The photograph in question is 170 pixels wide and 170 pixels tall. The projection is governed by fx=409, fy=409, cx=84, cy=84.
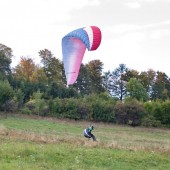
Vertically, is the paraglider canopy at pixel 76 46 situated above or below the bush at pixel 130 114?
above

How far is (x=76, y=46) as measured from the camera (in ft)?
83.8

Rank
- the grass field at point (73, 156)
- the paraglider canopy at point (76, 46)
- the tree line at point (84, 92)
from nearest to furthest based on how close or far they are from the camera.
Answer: the grass field at point (73, 156)
the paraglider canopy at point (76, 46)
the tree line at point (84, 92)

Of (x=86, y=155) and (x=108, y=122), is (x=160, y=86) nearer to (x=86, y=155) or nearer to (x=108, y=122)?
(x=108, y=122)

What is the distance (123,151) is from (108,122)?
41.4m

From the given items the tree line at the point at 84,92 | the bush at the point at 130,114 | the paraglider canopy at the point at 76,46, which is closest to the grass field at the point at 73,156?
the paraglider canopy at the point at 76,46

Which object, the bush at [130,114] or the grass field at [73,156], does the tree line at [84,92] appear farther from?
the grass field at [73,156]

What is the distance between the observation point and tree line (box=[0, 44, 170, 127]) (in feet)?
210

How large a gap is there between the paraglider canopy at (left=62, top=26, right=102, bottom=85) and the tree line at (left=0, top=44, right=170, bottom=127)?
34156 mm

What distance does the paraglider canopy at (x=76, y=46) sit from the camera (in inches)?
946

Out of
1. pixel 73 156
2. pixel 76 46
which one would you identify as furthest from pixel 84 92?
pixel 73 156

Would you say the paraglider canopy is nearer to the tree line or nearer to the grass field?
the grass field

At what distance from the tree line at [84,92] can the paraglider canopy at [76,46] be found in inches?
1345

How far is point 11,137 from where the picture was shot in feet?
77.5

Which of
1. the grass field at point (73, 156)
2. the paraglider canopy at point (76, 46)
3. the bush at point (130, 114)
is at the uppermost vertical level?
the paraglider canopy at point (76, 46)
